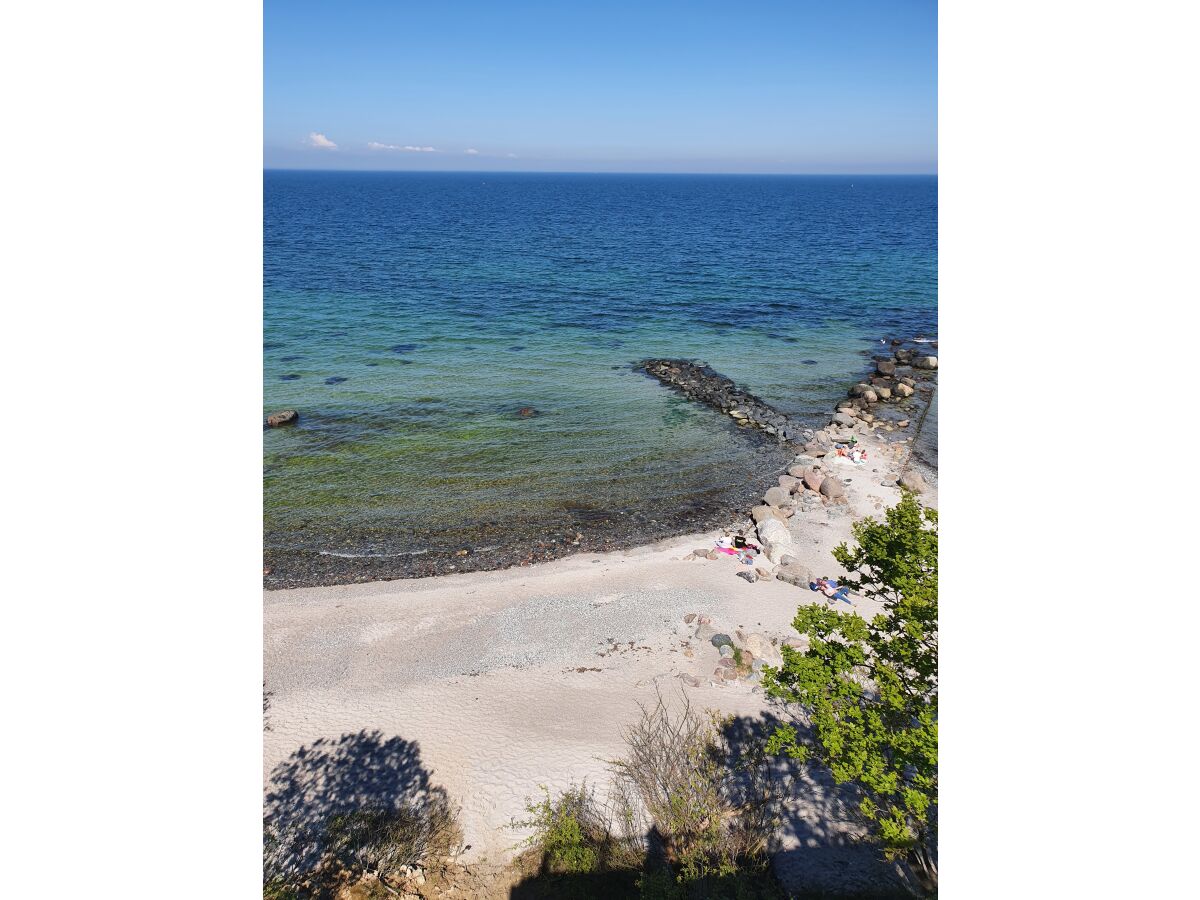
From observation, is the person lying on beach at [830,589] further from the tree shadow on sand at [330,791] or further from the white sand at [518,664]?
the tree shadow on sand at [330,791]

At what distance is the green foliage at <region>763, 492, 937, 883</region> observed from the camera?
981cm

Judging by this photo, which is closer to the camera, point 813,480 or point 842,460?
point 813,480

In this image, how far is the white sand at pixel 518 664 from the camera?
15.1m

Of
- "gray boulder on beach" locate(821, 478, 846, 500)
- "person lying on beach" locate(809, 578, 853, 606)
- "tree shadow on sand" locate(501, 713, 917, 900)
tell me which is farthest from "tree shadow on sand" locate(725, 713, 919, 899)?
"gray boulder on beach" locate(821, 478, 846, 500)

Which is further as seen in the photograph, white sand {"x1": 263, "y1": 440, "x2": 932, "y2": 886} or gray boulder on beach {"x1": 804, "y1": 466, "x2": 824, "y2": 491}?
gray boulder on beach {"x1": 804, "y1": 466, "x2": 824, "y2": 491}

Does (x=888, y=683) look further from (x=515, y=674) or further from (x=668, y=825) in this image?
(x=515, y=674)

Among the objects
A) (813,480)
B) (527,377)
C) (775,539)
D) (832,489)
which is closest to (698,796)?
(775,539)

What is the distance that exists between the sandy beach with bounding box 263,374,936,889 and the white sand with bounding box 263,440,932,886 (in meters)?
0.05

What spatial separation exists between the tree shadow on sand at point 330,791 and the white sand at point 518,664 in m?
0.32

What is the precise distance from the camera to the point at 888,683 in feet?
33.8

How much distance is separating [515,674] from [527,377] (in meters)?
27.4

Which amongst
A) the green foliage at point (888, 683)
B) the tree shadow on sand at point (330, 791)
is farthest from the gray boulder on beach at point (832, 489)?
the tree shadow on sand at point (330, 791)

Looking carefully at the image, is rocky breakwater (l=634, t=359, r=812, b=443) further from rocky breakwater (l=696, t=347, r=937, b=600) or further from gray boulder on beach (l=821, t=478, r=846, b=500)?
gray boulder on beach (l=821, t=478, r=846, b=500)

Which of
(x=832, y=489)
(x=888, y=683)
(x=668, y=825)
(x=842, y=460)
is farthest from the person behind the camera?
(x=842, y=460)
